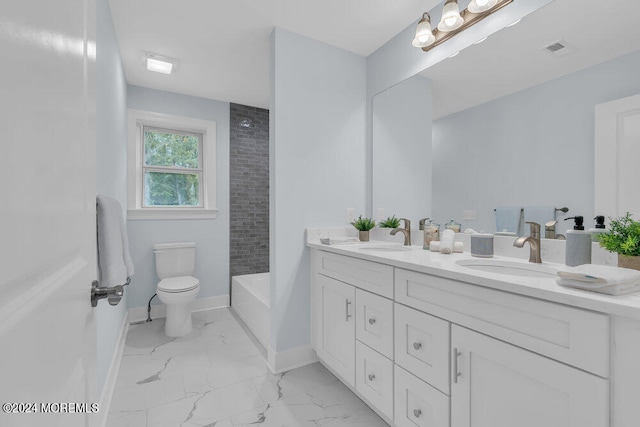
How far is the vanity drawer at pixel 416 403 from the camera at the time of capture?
3.93 feet

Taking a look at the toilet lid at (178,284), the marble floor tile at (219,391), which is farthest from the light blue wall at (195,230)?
the marble floor tile at (219,391)

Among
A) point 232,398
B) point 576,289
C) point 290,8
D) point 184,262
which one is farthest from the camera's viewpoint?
point 184,262

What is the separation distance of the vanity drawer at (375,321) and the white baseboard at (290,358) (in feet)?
2.28

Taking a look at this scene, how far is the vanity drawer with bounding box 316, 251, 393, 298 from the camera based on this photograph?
1.52 m

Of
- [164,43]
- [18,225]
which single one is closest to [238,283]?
[164,43]

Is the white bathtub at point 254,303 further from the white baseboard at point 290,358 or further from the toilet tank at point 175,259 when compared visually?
the toilet tank at point 175,259

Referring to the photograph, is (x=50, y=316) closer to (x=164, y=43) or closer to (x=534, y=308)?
(x=534, y=308)

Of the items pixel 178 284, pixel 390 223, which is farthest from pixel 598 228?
pixel 178 284

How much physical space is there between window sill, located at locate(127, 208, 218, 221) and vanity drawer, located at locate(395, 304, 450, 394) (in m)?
2.60

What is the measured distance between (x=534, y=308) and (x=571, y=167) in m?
0.75

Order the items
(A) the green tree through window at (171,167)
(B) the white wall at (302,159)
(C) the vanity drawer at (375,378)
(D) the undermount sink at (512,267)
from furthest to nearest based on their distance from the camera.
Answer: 1. (A) the green tree through window at (171,167)
2. (B) the white wall at (302,159)
3. (C) the vanity drawer at (375,378)
4. (D) the undermount sink at (512,267)

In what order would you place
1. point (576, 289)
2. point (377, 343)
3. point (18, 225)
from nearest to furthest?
point (18, 225) → point (576, 289) → point (377, 343)

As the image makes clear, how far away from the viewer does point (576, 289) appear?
2.89 feet

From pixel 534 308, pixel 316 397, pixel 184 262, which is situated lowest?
pixel 316 397
